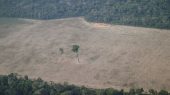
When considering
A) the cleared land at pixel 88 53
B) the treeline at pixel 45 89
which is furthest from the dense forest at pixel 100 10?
the treeline at pixel 45 89

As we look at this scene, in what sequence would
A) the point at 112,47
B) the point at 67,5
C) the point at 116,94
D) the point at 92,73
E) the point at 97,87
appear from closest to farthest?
the point at 116,94, the point at 97,87, the point at 92,73, the point at 112,47, the point at 67,5

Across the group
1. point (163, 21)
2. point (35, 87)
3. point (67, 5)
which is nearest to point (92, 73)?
point (35, 87)

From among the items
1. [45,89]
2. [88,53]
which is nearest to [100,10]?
[88,53]

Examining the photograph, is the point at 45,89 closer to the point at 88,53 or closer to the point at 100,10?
the point at 88,53

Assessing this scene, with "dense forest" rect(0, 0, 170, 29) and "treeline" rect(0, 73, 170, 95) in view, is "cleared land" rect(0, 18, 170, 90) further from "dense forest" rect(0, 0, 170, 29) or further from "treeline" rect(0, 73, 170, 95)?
"treeline" rect(0, 73, 170, 95)

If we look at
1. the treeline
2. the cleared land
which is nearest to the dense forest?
the cleared land

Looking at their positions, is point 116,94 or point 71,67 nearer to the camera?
point 116,94

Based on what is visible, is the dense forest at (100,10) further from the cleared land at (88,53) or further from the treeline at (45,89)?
the treeline at (45,89)

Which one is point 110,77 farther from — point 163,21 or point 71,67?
point 163,21
